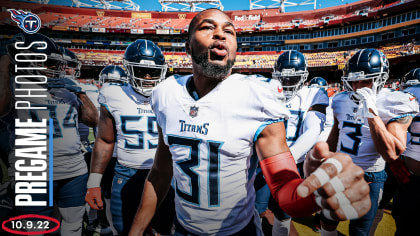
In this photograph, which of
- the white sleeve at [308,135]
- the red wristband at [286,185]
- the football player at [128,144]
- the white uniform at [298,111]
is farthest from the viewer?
the white uniform at [298,111]

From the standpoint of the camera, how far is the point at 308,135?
2.88 metres

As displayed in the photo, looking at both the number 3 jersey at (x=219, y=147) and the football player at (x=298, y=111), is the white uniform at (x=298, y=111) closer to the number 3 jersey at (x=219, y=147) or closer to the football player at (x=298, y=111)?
the football player at (x=298, y=111)

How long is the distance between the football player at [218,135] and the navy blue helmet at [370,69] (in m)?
2.07

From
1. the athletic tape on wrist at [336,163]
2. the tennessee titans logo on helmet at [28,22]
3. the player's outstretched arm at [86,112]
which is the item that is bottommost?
the athletic tape on wrist at [336,163]

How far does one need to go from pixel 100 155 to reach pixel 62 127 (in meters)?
0.65

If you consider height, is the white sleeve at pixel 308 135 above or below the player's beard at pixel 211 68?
below

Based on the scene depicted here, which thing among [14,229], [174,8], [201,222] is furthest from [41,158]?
[174,8]

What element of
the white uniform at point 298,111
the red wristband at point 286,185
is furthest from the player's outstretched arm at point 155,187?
the white uniform at point 298,111

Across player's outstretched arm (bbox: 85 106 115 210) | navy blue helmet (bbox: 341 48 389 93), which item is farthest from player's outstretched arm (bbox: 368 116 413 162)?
player's outstretched arm (bbox: 85 106 115 210)

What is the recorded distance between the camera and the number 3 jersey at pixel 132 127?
2.44 metres

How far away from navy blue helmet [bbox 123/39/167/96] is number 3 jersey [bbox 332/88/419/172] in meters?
2.56

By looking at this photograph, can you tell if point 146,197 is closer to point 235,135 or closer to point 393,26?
point 235,135

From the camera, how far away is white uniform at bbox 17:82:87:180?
7.98 ft

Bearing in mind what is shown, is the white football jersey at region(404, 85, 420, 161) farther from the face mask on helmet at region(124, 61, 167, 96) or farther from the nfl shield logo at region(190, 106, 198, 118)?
the face mask on helmet at region(124, 61, 167, 96)
